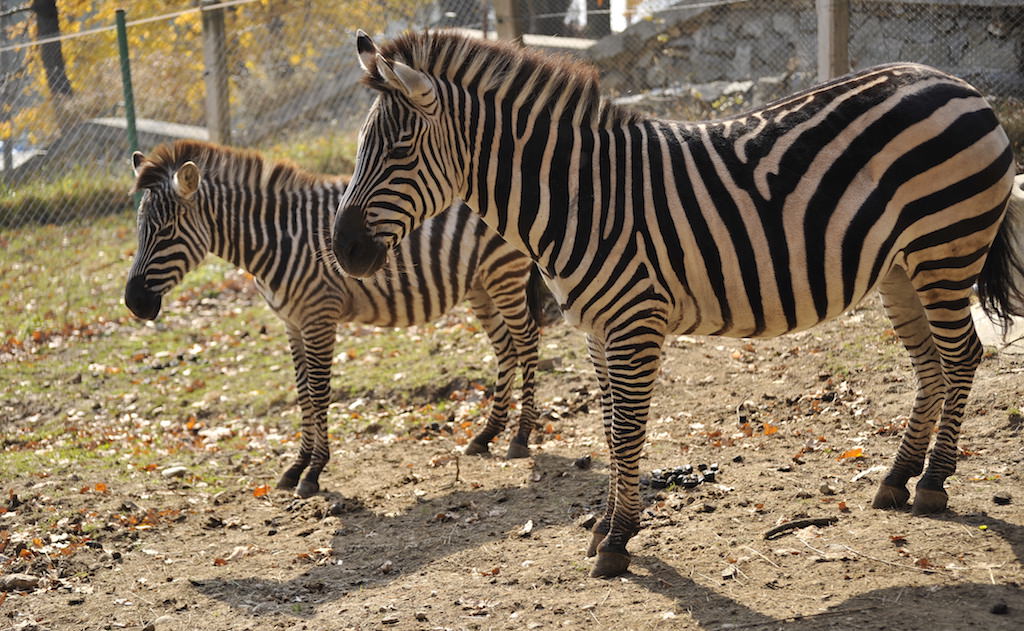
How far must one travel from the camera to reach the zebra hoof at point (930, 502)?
5.11 m

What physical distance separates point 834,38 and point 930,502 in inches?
187

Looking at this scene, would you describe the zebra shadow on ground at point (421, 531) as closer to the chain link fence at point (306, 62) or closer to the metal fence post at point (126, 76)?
the chain link fence at point (306, 62)

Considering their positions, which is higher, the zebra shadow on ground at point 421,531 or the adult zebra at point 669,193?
the adult zebra at point 669,193

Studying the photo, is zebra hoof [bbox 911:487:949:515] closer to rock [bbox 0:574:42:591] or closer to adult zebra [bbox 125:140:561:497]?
adult zebra [bbox 125:140:561:497]

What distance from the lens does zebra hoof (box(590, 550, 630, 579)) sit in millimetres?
4938

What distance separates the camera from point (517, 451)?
7164mm

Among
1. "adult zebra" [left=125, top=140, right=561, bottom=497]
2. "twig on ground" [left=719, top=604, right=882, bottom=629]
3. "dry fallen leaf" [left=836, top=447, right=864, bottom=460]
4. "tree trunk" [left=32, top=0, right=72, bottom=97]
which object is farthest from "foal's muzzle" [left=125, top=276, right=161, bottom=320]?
"tree trunk" [left=32, top=0, right=72, bottom=97]

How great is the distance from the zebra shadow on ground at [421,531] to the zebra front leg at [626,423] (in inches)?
16.0

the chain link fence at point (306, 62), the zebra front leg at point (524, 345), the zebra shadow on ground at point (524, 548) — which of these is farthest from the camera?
the chain link fence at point (306, 62)

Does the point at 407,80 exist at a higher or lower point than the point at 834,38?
lower

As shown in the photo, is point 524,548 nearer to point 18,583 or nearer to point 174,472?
point 18,583

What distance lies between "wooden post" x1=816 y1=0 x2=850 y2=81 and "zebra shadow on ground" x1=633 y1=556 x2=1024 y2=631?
17.5 feet

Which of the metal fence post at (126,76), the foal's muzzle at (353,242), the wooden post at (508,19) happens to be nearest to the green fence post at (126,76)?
the metal fence post at (126,76)

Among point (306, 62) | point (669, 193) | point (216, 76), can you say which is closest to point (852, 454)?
point (669, 193)
